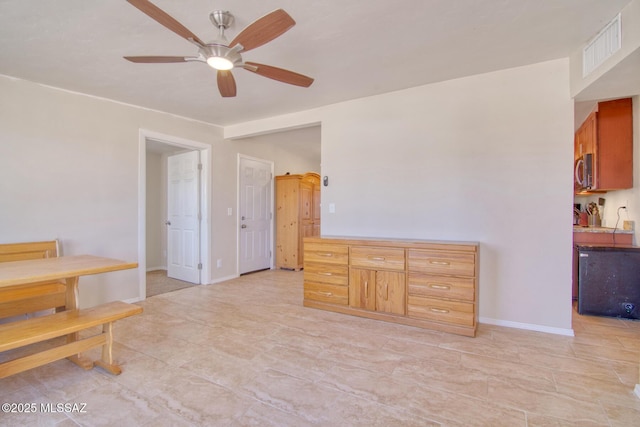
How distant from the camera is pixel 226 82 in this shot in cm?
231

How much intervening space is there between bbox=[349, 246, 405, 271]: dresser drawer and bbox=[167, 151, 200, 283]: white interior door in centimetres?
270

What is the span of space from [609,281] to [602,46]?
235 cm

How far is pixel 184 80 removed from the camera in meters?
2.96

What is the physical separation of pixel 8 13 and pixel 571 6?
369 cm

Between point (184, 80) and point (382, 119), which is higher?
point (184, 80)

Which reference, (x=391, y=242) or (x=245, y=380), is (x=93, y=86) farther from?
(x=391, y=242)

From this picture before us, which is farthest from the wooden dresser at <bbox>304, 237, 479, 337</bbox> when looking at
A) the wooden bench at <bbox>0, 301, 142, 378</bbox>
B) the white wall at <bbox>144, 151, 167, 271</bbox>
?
the white wall at <bbox>144, 151, 167, 271</bbox>

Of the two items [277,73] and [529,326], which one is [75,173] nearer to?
[277,73]

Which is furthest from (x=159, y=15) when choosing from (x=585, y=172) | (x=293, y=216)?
(x=585, y=172)

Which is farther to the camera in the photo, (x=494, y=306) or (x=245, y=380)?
(x=494, y=306)

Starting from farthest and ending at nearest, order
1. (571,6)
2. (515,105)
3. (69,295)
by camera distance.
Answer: (515,105), (69,295), (571,6)

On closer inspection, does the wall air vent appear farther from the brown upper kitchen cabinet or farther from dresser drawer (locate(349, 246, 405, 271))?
dresser drawer (locate(349, 246, 405, 271))

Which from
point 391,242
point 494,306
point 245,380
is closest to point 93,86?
point 245,380

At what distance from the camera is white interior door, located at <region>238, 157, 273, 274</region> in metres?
5.14
